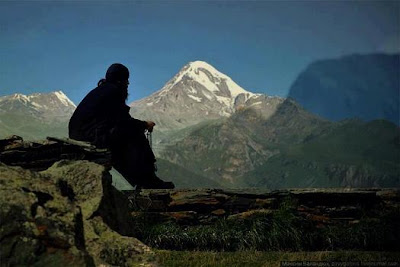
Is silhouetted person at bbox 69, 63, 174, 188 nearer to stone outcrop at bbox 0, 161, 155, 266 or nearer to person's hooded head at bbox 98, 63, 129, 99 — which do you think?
person's hooded head at bbox 98, 63, 129, 99

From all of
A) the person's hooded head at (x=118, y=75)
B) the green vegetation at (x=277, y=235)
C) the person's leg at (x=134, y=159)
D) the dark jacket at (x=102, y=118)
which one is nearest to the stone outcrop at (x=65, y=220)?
the green vegetation at (x=277, y=235)

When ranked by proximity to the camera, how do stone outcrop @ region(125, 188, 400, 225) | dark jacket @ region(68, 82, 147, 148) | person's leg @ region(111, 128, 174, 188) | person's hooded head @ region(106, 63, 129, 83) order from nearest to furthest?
1. stone outcrop @ region(125, 188, 400, 225)
2. dark jacket @ region(68, 82, 147, 148)
3. person's leg @ region(111, 128, 174, 188)
4. person's hooded head @ region(106, 63, 129, 83)

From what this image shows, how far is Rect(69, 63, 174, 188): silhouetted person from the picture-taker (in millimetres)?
11141

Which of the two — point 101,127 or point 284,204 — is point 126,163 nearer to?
point 101,127

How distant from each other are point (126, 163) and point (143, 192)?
44.7 inches

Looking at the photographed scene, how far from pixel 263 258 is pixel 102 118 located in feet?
16.4

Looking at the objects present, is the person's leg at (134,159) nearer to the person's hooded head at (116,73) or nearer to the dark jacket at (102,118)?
the dark jacket at (102,118)

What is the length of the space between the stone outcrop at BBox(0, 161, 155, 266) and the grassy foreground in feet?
7.34

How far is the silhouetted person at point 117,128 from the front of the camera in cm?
1114

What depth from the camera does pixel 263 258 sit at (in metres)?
7.80

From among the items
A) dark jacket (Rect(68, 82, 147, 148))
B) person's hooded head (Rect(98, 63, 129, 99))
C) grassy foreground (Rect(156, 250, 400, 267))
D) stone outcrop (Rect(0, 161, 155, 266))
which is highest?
person's hooded head (Rect(98, 63, 129, 99))

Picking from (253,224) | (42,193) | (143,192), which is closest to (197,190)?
(143,192)

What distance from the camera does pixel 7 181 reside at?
179 inches

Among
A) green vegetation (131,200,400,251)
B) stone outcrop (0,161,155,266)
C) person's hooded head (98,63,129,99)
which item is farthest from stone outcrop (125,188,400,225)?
stone outcrop (0,161,155,266)
